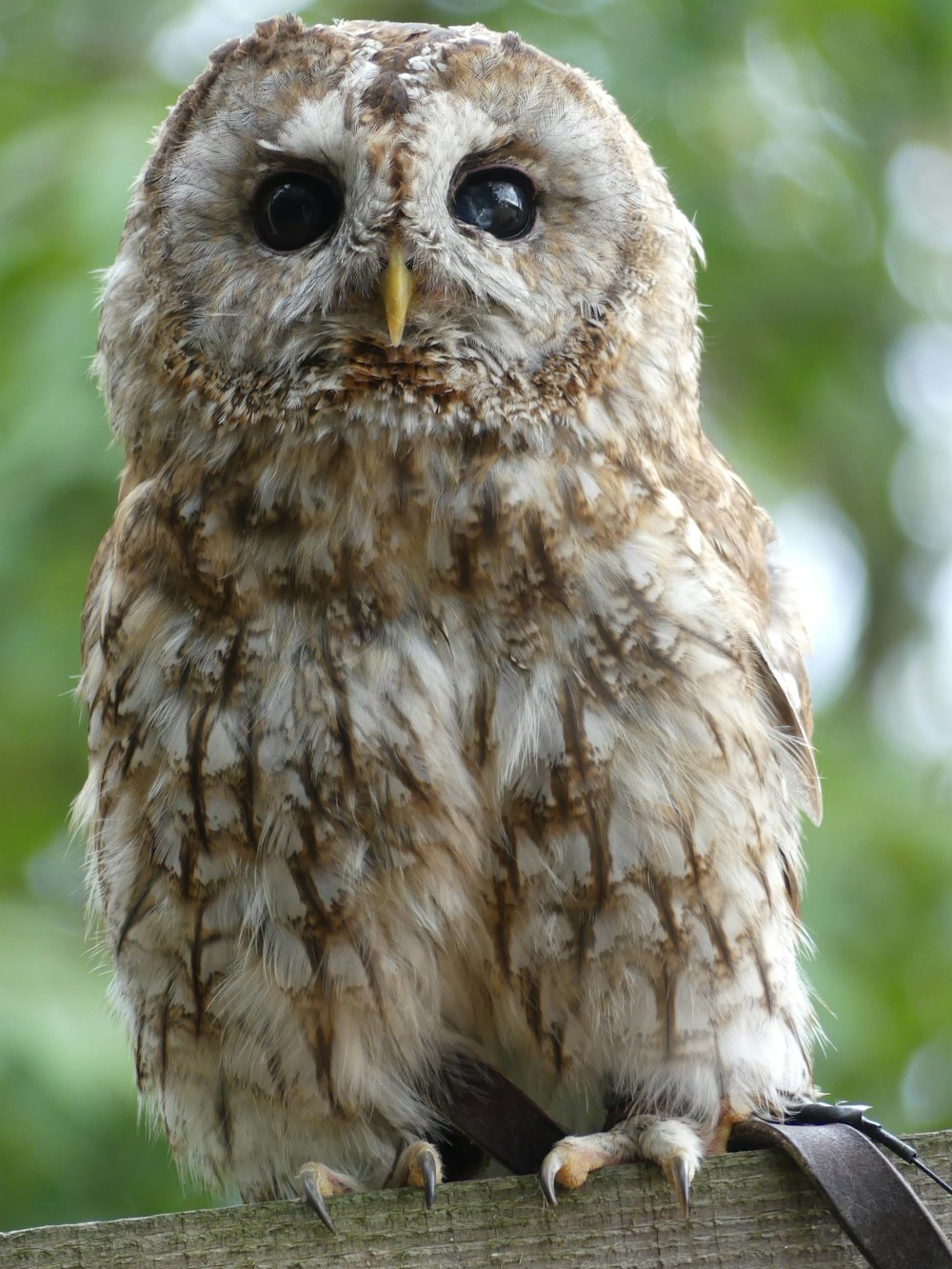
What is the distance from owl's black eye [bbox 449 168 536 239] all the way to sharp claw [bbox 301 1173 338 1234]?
1185mm

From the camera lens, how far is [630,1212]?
1510 millimetres

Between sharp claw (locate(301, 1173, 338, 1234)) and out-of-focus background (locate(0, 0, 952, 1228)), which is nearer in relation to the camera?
sharp claw (locate(301, 1173, 338, 1234))

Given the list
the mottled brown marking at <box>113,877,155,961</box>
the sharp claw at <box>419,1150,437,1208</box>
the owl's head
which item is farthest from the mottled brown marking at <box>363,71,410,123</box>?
the sharp claw at <box>419,1150,437,1208</box>

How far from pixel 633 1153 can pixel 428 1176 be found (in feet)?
1.18

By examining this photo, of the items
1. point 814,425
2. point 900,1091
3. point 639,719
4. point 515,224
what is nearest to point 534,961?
point 639,719

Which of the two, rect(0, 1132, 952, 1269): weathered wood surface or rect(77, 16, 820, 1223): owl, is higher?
rect(77, 16, 820, 1223): owl

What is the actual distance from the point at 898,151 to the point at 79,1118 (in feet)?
12.3

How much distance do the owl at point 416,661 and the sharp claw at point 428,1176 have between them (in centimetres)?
22

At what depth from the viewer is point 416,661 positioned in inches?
73.7

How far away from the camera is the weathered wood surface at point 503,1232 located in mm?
1438

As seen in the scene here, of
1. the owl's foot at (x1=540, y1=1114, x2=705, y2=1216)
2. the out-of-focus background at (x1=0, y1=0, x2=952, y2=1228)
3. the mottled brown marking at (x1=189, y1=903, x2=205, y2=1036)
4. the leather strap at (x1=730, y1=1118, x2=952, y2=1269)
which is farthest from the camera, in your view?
the out-of-focus background at (x1=0, y1=0, x2=952, y2=1228)

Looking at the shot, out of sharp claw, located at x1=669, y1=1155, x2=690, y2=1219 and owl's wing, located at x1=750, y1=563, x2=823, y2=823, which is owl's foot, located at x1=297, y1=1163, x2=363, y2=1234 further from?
owl's wing, located at x1=750, y1=563, x2=823, y2=823

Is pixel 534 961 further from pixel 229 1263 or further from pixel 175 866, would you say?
pixel 229 1263

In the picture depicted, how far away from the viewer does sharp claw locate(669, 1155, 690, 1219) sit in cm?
149
